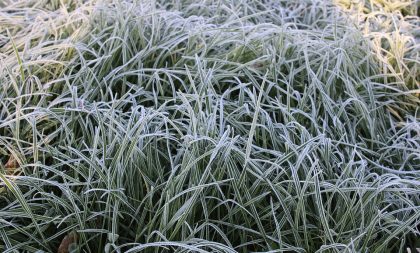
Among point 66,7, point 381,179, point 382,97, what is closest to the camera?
point 381,179

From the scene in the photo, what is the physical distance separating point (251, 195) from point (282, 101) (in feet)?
2.08

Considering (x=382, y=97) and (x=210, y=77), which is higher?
(x=210, y=77)

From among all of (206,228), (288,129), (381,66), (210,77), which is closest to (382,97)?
(381,66)

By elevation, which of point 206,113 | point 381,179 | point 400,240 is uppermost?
point 206,113

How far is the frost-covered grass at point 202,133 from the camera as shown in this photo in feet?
5.61

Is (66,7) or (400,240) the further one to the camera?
(66,7)

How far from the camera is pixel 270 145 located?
2.04 m

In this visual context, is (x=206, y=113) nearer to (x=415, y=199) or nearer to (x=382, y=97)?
(x=415, y=199)

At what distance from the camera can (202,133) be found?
1.84m

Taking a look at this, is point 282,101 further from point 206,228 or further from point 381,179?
point 206,228

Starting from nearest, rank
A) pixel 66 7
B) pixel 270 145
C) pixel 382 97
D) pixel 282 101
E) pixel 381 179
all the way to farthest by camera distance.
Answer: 1. pixel 381 179
2. pixel 270 145
3. pixel 282 101
4. pixel 382 97
5. pixel 66 7

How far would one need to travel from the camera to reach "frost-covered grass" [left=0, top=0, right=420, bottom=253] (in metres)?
1.71

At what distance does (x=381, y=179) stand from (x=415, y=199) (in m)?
0.15

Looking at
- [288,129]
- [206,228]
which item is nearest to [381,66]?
[288,129]
